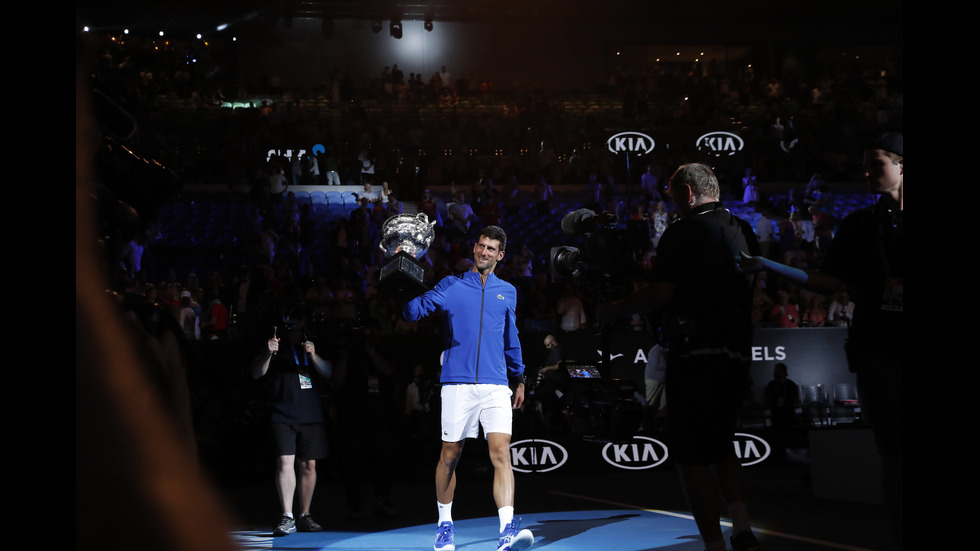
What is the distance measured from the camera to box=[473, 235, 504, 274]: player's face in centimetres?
664

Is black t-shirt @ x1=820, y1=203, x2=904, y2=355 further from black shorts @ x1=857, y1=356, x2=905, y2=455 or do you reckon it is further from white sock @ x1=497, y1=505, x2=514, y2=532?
white sock @ x1=497, y1=505, x2=514, y2=532

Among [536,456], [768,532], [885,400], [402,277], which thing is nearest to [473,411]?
[402,277]

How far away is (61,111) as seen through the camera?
48.3 inches

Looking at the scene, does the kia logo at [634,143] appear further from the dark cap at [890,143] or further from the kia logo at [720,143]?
the dark cap at [890,143]

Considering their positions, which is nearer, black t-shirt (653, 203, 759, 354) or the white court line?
black t-shirt (653, 203, 759, 354)

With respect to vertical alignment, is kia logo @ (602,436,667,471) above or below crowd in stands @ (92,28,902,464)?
below

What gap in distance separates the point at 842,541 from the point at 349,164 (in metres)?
19.2

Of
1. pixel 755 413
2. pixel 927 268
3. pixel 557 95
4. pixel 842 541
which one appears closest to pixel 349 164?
pixel 557 95

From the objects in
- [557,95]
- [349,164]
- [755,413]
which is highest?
[557,95]

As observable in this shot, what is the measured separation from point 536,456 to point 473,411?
6.23 metres

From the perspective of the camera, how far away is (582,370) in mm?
6328

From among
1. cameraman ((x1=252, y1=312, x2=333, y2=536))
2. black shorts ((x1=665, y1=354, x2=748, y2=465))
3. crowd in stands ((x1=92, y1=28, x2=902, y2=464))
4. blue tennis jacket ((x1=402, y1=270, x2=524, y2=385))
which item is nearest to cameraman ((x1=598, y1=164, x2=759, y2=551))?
black shorts ((x1=665, y1=354, x2=748, y2=465))

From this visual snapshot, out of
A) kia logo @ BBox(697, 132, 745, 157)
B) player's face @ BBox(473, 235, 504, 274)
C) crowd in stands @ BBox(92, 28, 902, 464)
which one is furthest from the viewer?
kia logo @ BBox(697, 132, 745, 157)

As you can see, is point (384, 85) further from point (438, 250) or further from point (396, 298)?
point (396, 298)
